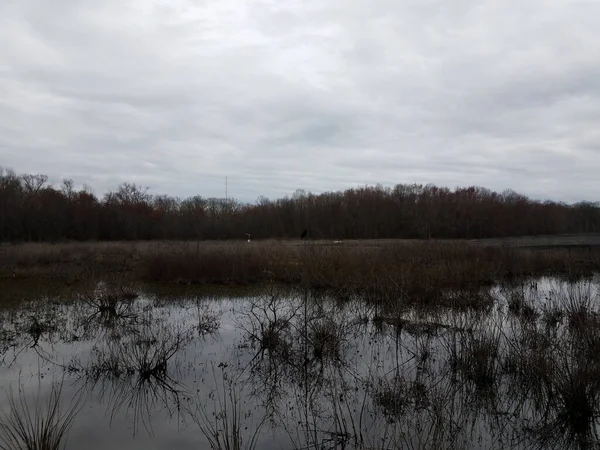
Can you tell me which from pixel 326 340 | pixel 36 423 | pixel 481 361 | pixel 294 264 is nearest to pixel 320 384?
pixel 326 340

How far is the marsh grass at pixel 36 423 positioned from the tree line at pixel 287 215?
4536cm

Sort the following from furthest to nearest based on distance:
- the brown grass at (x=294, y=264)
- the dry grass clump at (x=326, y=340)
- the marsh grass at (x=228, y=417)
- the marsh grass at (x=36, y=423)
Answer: the brown grass at (x=294, y=264) < the dry grass clump at (x=326, y=340) < the marsh grass at (x=228, y=417) < the marsh grass at (x=36, y=423)

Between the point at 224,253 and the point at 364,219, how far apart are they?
52.9 m

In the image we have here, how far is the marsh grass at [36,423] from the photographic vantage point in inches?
170

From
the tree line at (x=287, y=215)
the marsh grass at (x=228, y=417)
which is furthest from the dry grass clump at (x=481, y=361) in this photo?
the tree line at (x=287, y=215)

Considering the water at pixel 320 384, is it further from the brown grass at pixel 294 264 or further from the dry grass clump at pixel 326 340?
the brown grass at pixel 294 264

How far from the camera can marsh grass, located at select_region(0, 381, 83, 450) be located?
14.1 feet

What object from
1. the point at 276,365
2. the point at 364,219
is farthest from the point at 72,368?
the point at 364,219

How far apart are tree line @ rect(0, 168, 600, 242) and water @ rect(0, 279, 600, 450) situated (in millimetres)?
43159

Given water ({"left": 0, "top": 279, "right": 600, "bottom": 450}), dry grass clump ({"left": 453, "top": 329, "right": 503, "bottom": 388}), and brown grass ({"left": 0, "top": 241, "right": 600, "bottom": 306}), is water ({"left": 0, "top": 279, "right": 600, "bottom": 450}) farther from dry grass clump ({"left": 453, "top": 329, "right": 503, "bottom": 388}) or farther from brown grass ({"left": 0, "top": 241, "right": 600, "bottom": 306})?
brown grass ({"left": 0, "top": 241, "right": 600, "bottom": 306})

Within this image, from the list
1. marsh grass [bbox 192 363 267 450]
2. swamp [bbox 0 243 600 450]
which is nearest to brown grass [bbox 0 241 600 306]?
swamp [bbox 0 243 600 450]

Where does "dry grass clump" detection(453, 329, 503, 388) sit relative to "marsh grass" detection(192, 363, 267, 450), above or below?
above

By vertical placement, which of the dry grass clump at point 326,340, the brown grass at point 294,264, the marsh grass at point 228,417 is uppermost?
the brown grass at point 294,264

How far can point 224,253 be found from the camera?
21.1 meters
